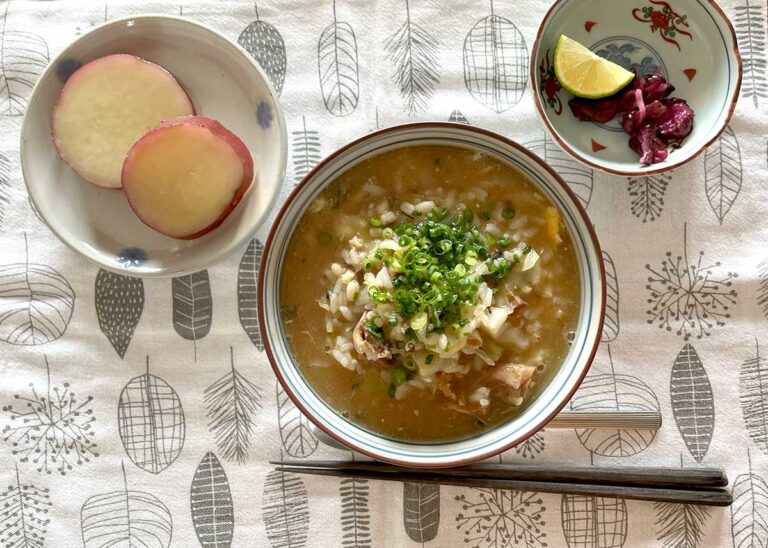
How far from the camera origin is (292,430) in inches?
102

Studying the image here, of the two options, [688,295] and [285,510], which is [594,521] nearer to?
[688,295]

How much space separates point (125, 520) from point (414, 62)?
6.70 feet

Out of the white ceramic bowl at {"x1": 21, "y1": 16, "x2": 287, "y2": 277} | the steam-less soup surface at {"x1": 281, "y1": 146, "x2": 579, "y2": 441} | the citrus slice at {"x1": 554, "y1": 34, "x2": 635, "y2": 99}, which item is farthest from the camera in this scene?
the citrus slice at {"x1": 554, "y1": 34, "x2": 635, "y2": 99}

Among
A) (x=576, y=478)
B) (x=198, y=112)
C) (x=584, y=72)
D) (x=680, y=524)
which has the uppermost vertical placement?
(x=584, y=72)

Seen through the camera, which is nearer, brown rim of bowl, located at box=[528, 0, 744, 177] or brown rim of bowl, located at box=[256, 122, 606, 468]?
brown rim of bowl, located at box=[256, 122, 606, 468]

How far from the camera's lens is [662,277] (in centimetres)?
261

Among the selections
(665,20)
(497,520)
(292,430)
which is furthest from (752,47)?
(292,430)

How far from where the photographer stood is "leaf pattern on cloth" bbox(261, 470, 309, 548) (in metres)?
2.62

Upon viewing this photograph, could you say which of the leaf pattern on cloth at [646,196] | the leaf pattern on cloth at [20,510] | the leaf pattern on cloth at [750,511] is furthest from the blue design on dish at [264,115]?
the leaf pattern on cloth at [750,511]

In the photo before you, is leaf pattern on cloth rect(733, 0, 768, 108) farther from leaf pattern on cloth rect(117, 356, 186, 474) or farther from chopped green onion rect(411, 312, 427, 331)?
leaf pattern on cloth rect(117, 356, 186, 474)

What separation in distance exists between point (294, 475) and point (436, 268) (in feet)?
3.24

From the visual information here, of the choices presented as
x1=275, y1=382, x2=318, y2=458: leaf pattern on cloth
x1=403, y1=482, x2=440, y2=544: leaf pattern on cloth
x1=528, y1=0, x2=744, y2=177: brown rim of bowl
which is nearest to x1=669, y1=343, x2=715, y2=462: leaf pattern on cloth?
x1=528, y1=0, x2=744, y2=177: brown rim of bowl

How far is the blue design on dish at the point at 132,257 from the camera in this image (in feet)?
8.20

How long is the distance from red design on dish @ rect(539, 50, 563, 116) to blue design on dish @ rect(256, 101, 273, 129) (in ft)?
3.29
